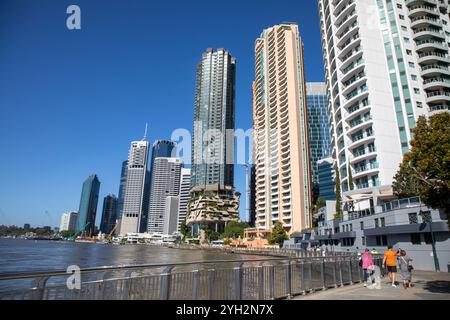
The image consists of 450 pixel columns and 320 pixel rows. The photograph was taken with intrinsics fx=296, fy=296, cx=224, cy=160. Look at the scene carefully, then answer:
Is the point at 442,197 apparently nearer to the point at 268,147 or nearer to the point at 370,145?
the point at 370,145

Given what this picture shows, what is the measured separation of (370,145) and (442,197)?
43091 mm

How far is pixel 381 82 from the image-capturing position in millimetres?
54781

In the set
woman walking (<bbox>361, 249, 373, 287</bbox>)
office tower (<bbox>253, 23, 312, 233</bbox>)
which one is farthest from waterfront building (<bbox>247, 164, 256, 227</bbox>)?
woman walking (<bbox>361, 249, 373, 287</bbox>)

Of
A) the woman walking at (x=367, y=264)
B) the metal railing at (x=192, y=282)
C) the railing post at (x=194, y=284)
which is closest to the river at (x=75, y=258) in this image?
the metal railing at (x=192, y=282)

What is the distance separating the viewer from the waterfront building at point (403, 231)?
27.3 meters

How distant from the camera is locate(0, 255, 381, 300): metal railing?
19.0 feet

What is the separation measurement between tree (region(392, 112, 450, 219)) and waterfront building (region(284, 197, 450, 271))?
16.2 m

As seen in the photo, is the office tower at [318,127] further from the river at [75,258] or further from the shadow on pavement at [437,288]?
the shadow on pavement at [437,288]

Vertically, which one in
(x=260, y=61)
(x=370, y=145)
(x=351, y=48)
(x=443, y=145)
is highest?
(x=260, y=61)

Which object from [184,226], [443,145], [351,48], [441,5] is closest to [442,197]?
[443,145]

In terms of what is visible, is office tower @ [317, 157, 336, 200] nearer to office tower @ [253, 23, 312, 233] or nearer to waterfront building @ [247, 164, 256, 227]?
office tower @ [253, 23, 312, 233]

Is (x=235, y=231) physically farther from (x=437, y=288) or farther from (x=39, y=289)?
(x=39, y=289)

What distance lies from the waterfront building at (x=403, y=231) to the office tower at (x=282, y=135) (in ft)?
177
